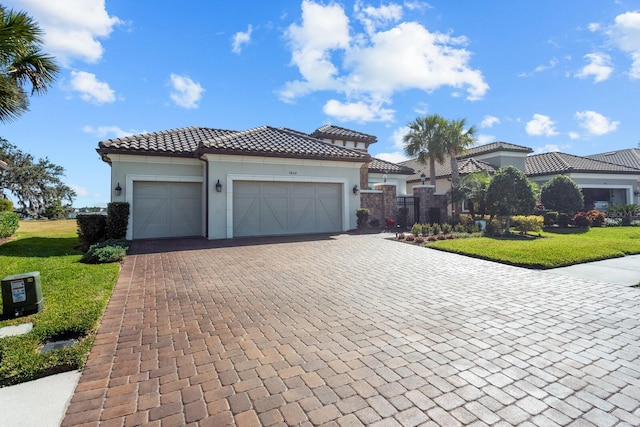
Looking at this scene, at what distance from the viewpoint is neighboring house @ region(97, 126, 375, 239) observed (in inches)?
522

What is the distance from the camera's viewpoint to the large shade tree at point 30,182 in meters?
28.7

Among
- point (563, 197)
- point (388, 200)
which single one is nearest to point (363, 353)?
point (388, 200)

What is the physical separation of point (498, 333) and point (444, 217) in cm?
1522

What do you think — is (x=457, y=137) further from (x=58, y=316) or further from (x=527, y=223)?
(x=58, y=316)

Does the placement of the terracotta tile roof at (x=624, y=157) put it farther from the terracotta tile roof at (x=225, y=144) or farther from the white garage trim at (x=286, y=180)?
the terracotta tile roof at (x=225, y=144)

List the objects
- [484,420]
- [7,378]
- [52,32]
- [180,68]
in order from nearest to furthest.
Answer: [484,420]
[7,378]
[52,32]
[180,68]

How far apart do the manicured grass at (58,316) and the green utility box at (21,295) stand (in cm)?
13

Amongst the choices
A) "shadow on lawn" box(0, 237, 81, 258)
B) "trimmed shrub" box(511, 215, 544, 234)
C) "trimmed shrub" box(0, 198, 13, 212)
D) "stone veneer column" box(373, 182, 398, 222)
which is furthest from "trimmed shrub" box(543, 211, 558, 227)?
"trimmed shrub" box(0, 198, 13, 212)

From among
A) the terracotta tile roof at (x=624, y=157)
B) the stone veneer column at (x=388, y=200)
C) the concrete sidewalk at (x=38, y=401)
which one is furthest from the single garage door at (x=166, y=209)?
the terracotta tile roof at (x=624, y=157)

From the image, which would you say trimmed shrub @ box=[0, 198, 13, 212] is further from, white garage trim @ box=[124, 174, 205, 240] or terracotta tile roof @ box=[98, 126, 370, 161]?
white garage trim @ box=[124, 174, 205, 240]

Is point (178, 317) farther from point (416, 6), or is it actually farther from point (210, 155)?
point (416, 6)

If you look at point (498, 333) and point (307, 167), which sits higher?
point (307, 167)

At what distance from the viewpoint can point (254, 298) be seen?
5645 millimetres

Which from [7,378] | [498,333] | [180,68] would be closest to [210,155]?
[180,68]
